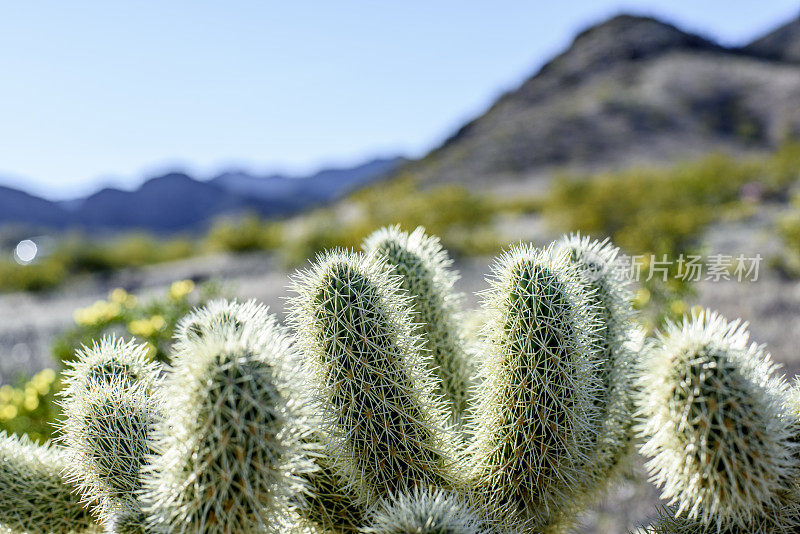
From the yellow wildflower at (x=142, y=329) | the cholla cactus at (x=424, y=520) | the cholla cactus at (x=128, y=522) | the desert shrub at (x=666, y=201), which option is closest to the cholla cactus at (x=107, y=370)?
the cholla cactus at (x=128, y=522)

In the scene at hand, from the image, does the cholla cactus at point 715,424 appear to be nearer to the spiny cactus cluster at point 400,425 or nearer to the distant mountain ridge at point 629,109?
the spiny cactus cluster at point 400,425

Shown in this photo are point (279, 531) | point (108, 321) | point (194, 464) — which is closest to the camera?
point (194, 464)

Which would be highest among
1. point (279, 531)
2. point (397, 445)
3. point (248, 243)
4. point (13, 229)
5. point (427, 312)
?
point (13, 229)

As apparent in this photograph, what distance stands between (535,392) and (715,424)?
40cm

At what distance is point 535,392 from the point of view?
1.31m

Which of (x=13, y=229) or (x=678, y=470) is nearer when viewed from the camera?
(x=678, y=470)

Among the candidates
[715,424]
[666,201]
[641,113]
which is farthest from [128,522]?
[641,113]

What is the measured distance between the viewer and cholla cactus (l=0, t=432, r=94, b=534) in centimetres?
141

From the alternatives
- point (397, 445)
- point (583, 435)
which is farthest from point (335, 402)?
point (583, 435)

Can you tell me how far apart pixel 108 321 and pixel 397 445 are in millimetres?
2542

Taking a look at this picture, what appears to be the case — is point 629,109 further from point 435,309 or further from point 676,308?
point 435,309

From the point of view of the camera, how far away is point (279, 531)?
1219mm

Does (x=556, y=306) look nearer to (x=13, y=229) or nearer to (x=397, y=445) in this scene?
(x=397, y=445)

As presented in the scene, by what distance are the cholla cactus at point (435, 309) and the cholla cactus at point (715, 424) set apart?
74cm
